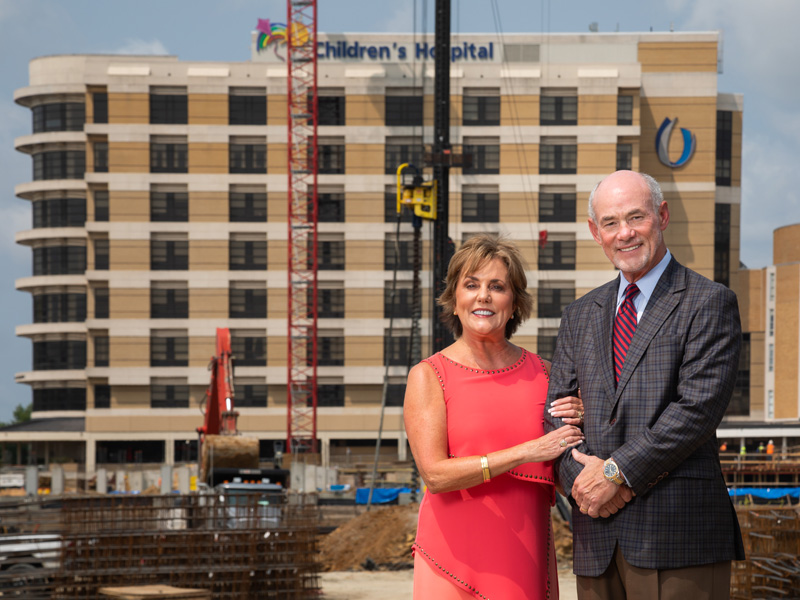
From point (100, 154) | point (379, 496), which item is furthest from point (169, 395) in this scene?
point (379, 496)

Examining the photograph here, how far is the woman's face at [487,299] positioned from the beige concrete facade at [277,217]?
61.6 metres

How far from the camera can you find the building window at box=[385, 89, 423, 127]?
220 feet

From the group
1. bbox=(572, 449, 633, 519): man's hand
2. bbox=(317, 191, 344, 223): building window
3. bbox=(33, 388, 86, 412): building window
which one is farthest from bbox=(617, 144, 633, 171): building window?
bbox=(572, 449, 633, 519): man's hand

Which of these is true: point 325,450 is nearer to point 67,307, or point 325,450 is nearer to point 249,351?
point 249,351

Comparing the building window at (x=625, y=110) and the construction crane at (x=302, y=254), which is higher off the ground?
the building window at (x=625, y=110)

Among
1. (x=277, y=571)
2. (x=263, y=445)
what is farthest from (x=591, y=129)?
(x=277, y=571)

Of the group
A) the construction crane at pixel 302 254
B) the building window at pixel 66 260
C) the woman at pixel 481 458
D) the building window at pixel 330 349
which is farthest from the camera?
the building window at pixel 66 260

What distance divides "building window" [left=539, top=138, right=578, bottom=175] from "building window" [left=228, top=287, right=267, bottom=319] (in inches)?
825

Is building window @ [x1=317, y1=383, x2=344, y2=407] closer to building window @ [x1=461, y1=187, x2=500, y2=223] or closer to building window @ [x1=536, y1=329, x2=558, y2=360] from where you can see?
building window @ [x1=536, y1=329, x2=558, y2=360]

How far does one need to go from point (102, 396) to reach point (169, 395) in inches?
183

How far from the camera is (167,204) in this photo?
66.9 m

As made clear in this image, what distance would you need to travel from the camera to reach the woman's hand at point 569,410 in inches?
148

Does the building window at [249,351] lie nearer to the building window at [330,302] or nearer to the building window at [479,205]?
the building window at [330,302]

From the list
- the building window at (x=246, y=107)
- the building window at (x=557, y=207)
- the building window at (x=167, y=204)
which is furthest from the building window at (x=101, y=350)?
the building window at (x=557, y=207)
